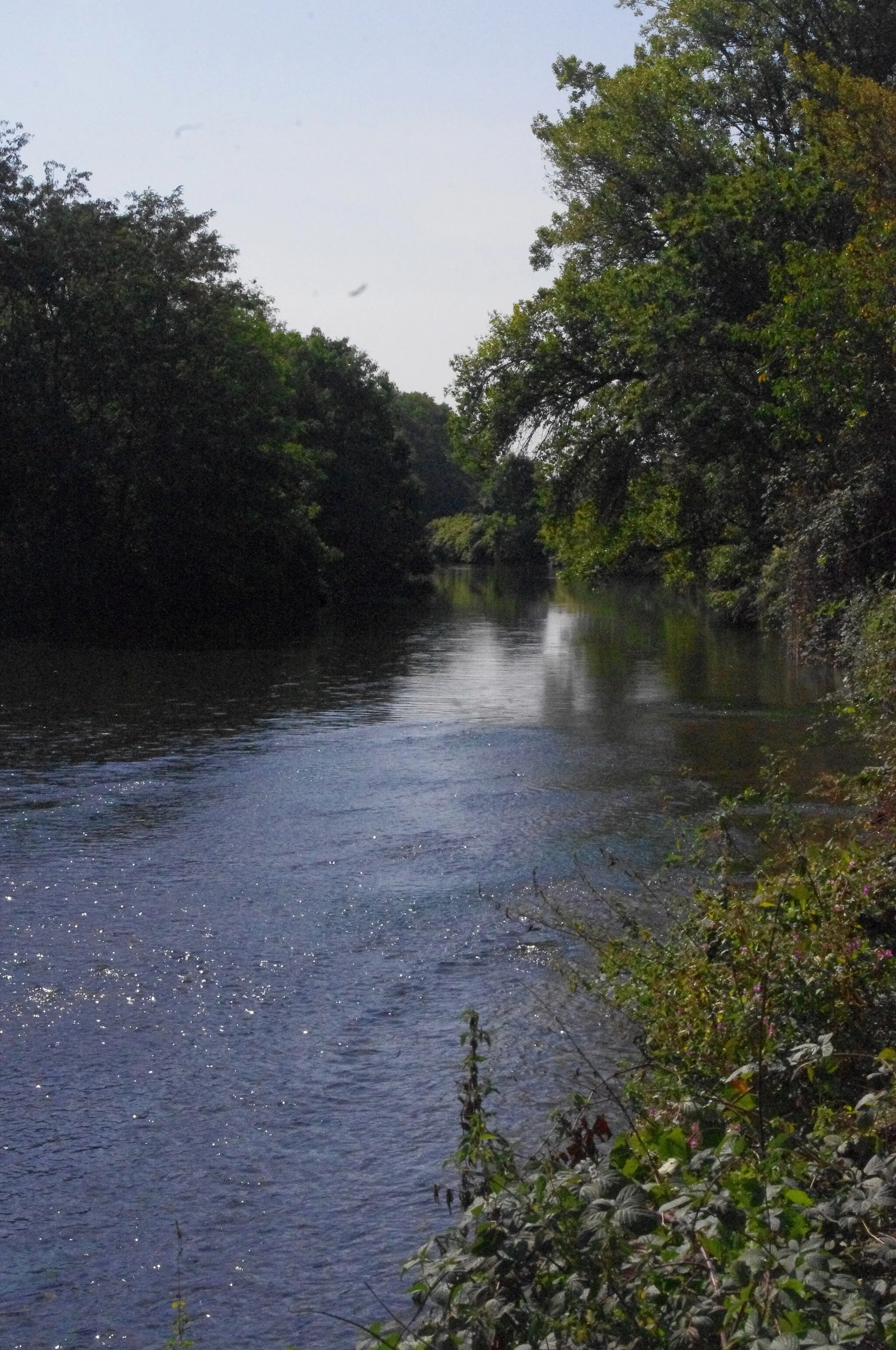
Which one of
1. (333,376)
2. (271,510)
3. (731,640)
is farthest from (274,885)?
(333,376)

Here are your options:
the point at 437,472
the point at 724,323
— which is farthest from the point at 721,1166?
the point at 437,472

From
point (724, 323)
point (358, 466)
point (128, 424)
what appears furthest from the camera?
point (358, 466)

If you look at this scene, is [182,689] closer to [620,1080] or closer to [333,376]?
[620,1080]

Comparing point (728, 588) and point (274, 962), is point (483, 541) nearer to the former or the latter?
point (728, 588)

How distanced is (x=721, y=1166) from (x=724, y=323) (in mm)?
23361

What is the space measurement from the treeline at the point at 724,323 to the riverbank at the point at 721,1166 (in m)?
14.1

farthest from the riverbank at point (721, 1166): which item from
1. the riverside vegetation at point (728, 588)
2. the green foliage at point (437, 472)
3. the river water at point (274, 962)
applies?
the green foliage at point (437, 472)

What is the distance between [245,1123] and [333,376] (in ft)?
213

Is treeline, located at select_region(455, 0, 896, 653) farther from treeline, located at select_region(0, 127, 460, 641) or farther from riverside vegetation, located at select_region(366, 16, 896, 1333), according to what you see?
treeline, located at select_region(0, 127, 460, 641)

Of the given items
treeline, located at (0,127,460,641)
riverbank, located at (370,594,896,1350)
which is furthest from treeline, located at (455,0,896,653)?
riverbank, located at (370,594,896,1350)

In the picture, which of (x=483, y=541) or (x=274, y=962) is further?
(x=483, y=541)

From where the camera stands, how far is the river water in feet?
17.2

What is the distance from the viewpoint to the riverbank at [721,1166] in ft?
10.4

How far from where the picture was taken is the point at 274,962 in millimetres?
8742
